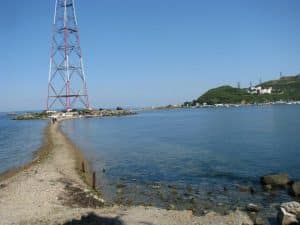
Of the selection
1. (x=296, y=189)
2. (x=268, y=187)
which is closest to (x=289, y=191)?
(x=296, y=189)

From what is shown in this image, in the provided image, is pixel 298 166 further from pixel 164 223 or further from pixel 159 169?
pixel 164 223

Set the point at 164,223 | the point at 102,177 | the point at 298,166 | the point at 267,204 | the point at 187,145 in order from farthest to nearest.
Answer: the point at 187,145
the point at 298,166
the point at 102,177
the point at 267,204
the point at 164,223

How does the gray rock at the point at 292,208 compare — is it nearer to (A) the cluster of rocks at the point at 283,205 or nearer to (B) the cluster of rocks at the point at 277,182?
(A) the cluster of rocks at the point at 283,205

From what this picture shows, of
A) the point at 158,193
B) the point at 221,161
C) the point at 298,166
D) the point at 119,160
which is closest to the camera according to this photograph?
the point at 158,193

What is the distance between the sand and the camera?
16062 millimetres

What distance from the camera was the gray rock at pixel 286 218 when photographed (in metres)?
15.2

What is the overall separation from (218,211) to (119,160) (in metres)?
17.6

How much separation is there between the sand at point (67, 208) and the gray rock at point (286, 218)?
118 cm

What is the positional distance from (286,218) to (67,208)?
29.0ft

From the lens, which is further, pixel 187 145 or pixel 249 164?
pixel 187 145

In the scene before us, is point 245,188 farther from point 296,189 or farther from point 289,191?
point 296,189

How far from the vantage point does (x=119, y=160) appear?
115 feet

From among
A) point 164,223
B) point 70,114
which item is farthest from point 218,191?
point 70,114

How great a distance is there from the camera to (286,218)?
50.6 feet
